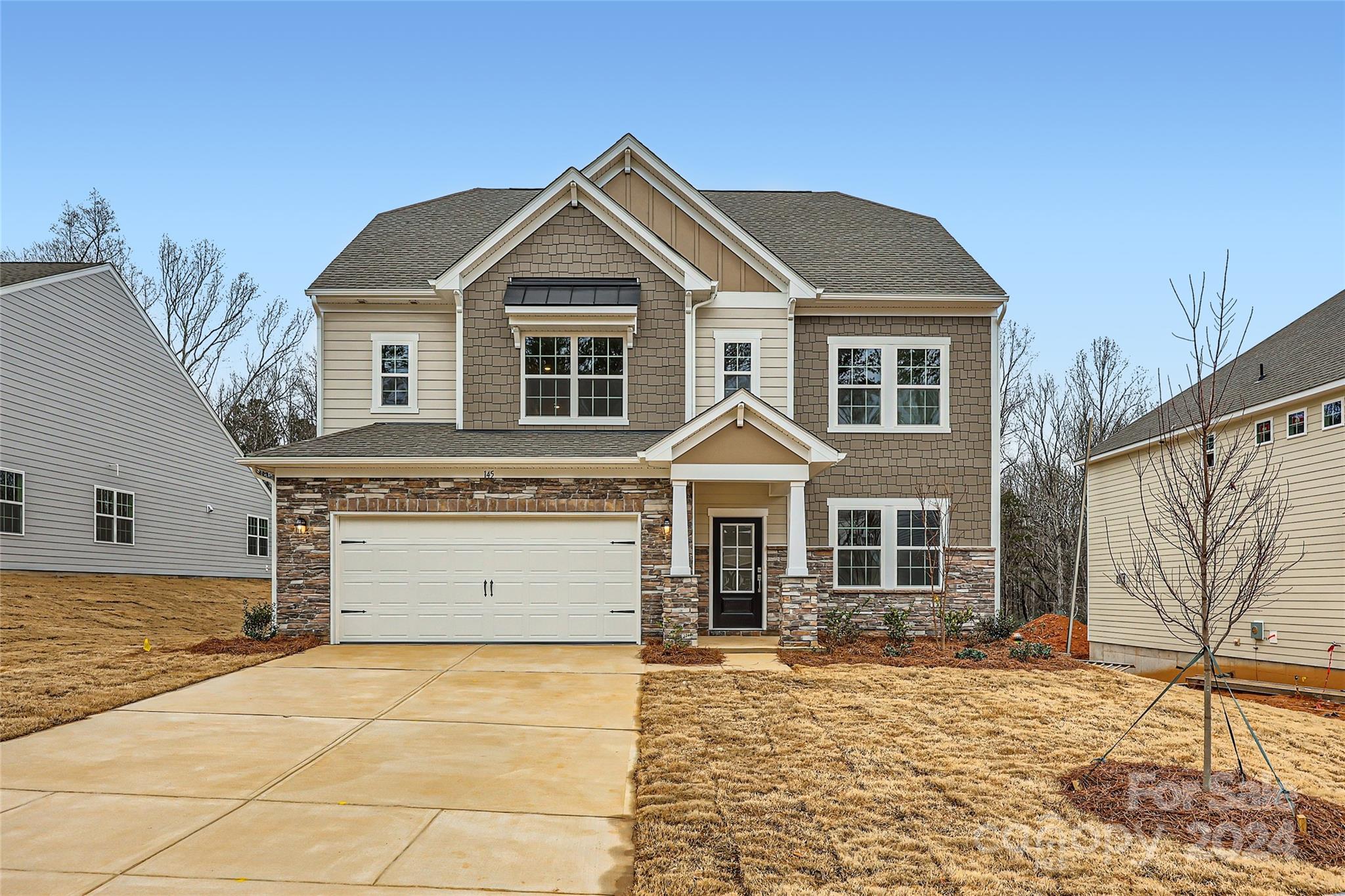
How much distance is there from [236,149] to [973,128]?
1977cm

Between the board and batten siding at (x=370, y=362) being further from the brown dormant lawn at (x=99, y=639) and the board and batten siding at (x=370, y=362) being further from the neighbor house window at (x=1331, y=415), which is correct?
the neighbor house window at (x=1331, y=415)

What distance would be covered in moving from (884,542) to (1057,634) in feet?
33.9

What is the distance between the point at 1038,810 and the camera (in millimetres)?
6672

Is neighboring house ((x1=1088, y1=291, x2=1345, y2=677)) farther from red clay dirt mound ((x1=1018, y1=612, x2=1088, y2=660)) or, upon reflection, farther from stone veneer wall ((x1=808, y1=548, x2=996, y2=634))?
stone veneer wall ((x1=808, y1=548, x2=996, y2=634))

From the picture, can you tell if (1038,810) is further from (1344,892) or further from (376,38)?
(376,38)

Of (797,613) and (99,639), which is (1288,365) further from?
(99,639)

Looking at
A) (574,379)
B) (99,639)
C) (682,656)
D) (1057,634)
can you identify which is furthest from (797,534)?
(1057,634)

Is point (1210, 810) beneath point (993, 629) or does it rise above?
above

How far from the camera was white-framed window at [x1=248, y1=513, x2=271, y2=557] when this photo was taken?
27.2m

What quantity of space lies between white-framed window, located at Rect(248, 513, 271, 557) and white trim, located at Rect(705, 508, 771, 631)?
54.6 ft

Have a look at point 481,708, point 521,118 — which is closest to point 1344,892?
point 481,708

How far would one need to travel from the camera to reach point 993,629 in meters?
16.5

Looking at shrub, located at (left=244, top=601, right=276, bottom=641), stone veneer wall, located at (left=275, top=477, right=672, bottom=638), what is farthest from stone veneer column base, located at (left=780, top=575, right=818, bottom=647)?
shrub, located at (left=244, top=601, right=276, bottom=641)

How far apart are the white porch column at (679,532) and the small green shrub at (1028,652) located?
5352 mm
